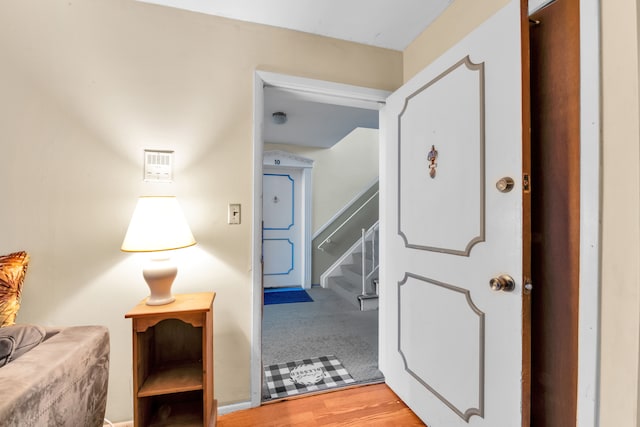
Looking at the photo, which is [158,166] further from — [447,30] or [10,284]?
[447,30]

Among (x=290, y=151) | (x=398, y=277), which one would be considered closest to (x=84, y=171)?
(x=398, y=277)

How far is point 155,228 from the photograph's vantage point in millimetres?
1289

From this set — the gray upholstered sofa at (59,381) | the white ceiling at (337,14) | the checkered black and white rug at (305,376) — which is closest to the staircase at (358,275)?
the checkered black and white rug at (305,376)

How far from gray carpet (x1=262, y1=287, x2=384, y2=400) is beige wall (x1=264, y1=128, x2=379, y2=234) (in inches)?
59.3

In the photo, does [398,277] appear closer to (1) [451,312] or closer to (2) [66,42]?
(1) [451,312]

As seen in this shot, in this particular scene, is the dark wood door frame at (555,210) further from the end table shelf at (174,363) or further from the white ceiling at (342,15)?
the end table shelf at (174,363)

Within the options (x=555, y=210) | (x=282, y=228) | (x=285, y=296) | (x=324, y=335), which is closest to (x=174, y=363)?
(x=324, y=335)

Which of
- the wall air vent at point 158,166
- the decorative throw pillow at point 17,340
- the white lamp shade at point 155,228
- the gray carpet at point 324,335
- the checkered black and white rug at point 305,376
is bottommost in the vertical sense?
the gray carpet at point 324,335

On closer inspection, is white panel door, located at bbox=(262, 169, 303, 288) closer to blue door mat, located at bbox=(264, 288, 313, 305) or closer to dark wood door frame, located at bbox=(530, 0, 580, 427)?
blue door mat, located at bbox=(264, 288, 313, 305)

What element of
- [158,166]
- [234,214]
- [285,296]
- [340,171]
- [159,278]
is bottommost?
[285,296]

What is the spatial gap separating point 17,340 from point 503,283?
67.7 inches

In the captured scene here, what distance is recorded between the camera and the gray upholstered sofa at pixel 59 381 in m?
0.72

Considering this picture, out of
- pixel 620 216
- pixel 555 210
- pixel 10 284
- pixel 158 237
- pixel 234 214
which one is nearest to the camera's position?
pixel 620 216

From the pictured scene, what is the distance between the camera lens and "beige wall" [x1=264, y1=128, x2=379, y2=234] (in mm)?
4586
